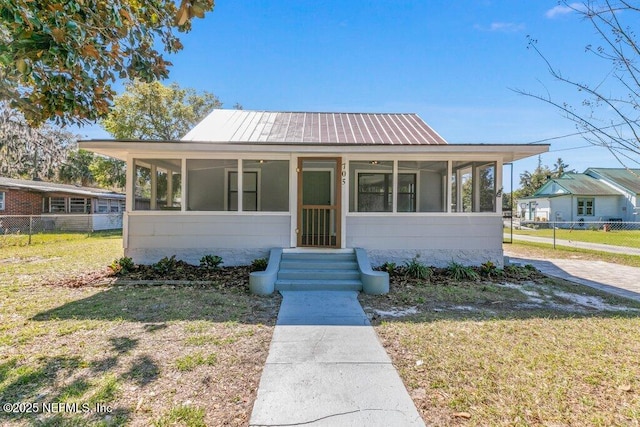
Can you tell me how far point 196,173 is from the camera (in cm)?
787

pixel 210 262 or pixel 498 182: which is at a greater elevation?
pixel 498 182

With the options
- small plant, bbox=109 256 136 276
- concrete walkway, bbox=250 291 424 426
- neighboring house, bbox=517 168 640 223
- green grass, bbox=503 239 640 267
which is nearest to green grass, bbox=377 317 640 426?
concrete walkway, bbox=250 291 424 426

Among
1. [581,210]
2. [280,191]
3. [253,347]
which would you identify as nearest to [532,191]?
[581,210]

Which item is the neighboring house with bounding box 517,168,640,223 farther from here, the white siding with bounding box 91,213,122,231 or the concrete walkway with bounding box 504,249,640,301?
the white siding with bounding box 91,213,122,231

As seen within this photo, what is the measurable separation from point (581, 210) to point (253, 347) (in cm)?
3483

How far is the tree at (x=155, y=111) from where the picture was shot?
21172mm

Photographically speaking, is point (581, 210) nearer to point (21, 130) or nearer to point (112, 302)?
point (112, 302)

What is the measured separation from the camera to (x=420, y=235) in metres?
7.73

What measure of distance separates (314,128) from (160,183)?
4558mm

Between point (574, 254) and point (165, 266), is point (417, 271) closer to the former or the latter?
point (165, 266)

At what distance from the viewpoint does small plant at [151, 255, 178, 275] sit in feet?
23.1

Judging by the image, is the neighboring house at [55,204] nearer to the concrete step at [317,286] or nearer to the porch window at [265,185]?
the porch window at [265,185]

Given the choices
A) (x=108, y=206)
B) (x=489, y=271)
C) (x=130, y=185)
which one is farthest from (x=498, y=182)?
(x=108, y=206)

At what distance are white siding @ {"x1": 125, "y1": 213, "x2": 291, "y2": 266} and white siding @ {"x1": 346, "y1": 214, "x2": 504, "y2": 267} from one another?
194cm
